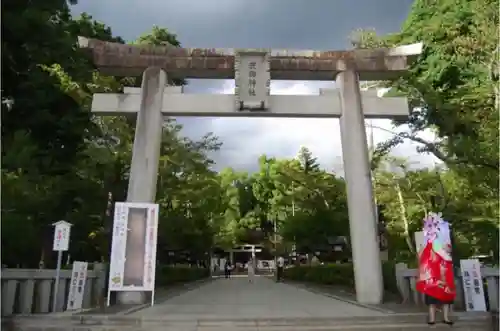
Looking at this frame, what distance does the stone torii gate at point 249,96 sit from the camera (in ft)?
39.6

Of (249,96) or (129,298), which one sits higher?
(249,96)

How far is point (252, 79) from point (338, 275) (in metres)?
9.57

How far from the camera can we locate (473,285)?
31.3 feet

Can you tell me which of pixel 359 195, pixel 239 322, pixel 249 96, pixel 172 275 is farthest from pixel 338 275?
pixel 239 322

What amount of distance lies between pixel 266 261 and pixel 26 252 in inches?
1731

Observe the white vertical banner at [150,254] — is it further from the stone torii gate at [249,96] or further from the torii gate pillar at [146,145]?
the stone torii gate at [249,96]

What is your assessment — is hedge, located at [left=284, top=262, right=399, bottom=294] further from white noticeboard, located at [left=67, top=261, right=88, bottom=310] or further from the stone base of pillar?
white noticeboard, located at [left=67, top=261, right=88, bottom=310]

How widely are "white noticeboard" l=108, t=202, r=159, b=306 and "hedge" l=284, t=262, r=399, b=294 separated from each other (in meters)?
6.50

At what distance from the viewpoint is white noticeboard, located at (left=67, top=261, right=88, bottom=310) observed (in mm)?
9898

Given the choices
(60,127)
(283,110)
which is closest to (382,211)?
(283,110)

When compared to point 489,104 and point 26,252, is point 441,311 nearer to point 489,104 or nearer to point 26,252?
point 489,104

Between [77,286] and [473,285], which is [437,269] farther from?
[77,286]

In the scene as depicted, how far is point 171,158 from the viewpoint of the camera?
21.5 m

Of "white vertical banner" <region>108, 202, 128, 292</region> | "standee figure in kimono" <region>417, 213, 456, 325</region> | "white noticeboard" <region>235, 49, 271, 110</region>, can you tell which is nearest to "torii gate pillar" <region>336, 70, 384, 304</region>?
"white noticeboard" <region>235, 49, 271, 110</region>
